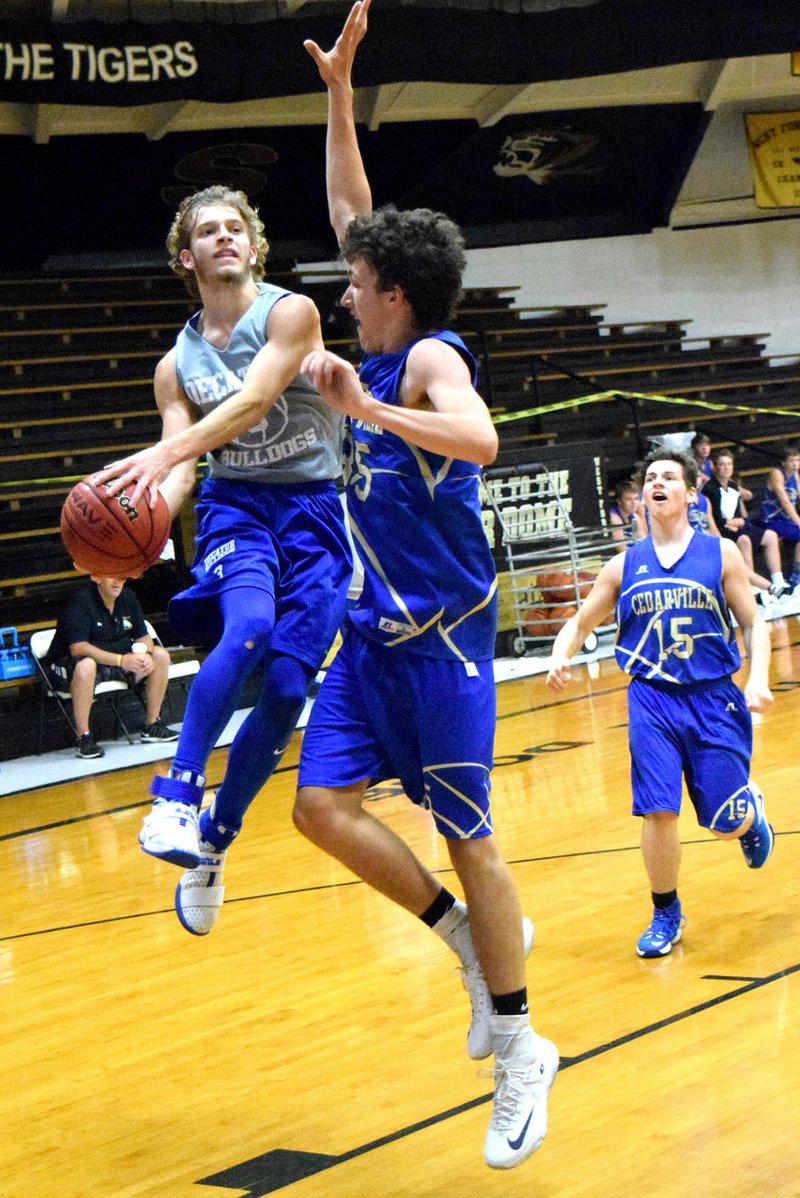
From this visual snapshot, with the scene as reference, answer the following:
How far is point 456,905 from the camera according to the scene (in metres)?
3.12

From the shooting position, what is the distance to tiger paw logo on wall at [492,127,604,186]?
17188 millimetres

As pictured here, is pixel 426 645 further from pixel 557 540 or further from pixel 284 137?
pixel 284 137

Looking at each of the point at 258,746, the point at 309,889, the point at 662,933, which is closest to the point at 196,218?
the point at 258,746

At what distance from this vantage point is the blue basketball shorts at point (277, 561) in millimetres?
3344

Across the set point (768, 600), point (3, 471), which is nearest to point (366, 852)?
point (3, 471)

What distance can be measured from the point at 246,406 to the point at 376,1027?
168 centimetres

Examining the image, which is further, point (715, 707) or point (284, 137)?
point (284, 137)

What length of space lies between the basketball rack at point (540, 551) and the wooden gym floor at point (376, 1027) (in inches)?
217

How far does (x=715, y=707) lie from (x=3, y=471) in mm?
8464

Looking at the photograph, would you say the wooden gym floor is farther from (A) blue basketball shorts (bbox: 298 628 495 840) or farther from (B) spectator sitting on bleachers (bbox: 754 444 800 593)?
(B) spectator sitting on bleachers (bbox: 754 444 800 593)

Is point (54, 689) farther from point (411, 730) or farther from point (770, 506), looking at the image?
point (770, 506)

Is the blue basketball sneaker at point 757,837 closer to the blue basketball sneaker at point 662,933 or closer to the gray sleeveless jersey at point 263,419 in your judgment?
the blue basketball sneaker at point 662,933

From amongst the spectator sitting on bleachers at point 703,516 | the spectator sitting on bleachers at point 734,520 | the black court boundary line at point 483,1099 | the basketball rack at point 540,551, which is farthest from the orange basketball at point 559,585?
the black court boundary line at point 483,1099

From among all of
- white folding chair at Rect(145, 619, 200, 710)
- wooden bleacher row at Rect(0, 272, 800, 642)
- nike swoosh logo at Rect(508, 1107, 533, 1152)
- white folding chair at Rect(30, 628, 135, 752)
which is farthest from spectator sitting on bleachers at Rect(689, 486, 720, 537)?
nike swoosh logo at Rect(508, 1107, 533, 1152)
